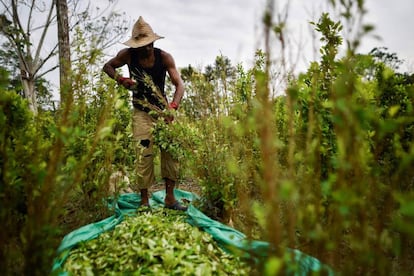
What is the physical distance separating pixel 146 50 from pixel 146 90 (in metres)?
0.45

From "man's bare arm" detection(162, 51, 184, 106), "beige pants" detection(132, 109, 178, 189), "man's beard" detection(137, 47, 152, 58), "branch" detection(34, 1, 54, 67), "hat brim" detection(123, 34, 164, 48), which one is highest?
"branch" detection(34, 1, 54, 67)

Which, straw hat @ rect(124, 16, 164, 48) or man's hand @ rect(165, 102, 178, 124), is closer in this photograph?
man's hand @ rect(165, 102, 178, 124)

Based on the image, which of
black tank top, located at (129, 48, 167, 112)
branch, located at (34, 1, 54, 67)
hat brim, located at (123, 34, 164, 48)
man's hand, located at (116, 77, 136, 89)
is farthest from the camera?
branch, located at (34, 1, 54, 67)

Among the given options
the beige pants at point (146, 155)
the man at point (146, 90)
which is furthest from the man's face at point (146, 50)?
the beige pants at point (146, 155)

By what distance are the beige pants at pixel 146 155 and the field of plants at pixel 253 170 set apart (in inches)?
6.6

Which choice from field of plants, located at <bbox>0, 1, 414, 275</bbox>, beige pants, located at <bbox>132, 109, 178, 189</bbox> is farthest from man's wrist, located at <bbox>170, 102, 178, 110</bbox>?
beige pants, located at <bbox>132, 109, 178, 189</bbox>

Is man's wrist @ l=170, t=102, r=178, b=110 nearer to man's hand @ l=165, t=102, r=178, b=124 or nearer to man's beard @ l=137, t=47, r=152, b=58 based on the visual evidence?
man's hand @ l=165, t=102, r=178, b=124

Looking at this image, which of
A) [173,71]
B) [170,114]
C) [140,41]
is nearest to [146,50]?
[140,41]

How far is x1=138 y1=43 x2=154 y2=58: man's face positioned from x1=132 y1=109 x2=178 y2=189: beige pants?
25.4 inches

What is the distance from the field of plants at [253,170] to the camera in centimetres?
125

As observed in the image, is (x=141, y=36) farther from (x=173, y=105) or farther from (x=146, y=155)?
(x=146, y=155)

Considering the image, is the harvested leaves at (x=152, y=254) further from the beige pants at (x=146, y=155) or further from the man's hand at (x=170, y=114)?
the man's hand at (x=170, y=114)

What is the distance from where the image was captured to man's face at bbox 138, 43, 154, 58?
3.83 meters

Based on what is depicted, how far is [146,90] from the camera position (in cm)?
386
